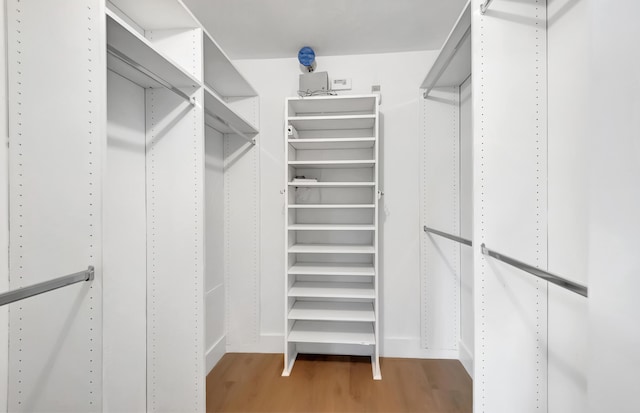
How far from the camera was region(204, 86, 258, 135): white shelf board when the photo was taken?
1.54m

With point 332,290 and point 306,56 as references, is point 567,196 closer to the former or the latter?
point 332,290

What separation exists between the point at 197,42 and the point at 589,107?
5.46 feet

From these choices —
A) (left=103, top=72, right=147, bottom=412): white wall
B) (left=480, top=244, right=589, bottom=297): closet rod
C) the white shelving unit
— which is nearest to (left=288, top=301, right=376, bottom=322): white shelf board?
the white shelving unit

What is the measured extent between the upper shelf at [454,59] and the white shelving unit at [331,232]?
1.56 ft

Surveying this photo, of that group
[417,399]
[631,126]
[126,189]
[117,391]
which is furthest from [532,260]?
[117,391]

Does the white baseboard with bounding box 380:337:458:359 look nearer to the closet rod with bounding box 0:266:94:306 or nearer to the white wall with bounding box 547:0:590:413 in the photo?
the white wall with bounding box 547:0:590:413

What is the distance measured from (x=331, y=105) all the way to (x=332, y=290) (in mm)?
1455

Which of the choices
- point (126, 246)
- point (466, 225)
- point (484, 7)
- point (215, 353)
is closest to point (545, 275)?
point (484, 7)

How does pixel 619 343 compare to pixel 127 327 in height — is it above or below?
above

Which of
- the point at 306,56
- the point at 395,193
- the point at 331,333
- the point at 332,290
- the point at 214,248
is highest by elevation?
the point at 306,56

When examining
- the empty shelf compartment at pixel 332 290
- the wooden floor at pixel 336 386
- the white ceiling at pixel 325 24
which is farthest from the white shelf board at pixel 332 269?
the white ceiling at pixel 325 24

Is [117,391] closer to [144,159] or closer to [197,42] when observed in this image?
[144,159]

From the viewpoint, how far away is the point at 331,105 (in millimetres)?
2064

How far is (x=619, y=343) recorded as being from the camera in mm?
515
